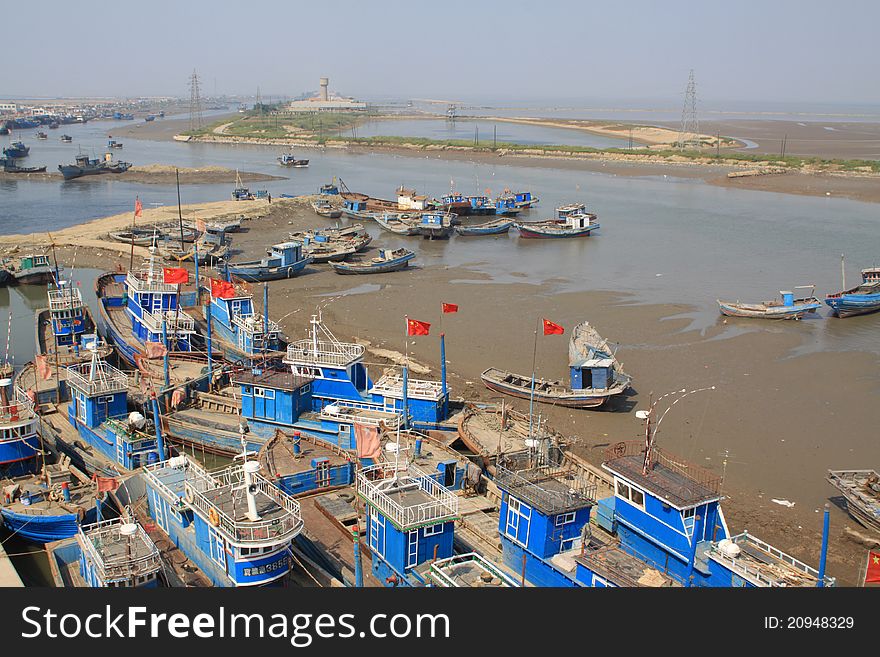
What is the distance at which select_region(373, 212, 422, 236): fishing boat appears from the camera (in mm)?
73000

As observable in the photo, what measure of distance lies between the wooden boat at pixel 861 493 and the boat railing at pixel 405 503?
1327 cm

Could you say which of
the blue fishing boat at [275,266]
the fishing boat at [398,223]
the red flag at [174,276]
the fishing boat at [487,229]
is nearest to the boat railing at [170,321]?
the red flag at [174,276]

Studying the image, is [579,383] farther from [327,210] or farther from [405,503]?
[327,210]

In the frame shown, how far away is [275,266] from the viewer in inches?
2205

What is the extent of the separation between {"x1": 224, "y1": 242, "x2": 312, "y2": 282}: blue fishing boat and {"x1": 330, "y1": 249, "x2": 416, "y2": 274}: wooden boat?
2766mm

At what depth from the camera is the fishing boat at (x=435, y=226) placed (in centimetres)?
7206

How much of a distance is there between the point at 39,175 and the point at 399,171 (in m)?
50.4

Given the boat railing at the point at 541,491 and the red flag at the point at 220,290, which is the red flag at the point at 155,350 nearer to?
the red flag at the point at 220,290

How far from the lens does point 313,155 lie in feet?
497

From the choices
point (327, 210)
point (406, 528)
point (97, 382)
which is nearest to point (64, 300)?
point (97, 382)

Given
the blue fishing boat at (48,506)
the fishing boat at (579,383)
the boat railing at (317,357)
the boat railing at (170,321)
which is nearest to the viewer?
the blue fishing boat at (48,506)

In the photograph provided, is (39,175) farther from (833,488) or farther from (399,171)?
(833,488)

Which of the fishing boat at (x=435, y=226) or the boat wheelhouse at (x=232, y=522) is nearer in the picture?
the boat wheelhouse at (x=232, y=522)
